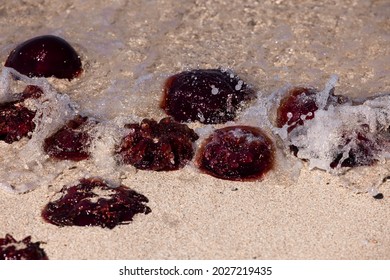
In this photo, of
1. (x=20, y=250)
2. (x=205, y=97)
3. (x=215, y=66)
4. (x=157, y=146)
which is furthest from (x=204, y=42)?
(x=20, y=250)

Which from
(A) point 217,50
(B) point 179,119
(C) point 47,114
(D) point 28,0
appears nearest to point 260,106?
(B) point 179,119

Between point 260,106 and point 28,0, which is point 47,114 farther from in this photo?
point 28,0

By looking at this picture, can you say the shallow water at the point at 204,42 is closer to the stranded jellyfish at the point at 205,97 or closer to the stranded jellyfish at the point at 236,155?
the stranded jellyfish at the point at 205,97

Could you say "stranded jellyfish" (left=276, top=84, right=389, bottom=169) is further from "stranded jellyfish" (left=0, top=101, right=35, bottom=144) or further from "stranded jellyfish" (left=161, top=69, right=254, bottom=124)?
"stranded jellyfish" (left=0, top=101, right=35, bottom=144)

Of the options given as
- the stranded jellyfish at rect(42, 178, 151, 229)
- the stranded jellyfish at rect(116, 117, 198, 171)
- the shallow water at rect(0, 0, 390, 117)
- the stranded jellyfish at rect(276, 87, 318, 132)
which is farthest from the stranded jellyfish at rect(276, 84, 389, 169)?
the stranded jellyfish at rect(42, 178, 151, 229)

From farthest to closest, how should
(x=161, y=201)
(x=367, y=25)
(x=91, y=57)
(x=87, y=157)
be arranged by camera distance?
1. (x=367, y=25)
2. (x=91, y=57)
3. (x=87, y=157)
4. (x=161, y=201)

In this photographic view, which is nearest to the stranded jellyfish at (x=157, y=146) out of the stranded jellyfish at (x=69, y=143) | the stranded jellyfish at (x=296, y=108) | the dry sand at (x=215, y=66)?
the dry sand at (x=215, y=66)
